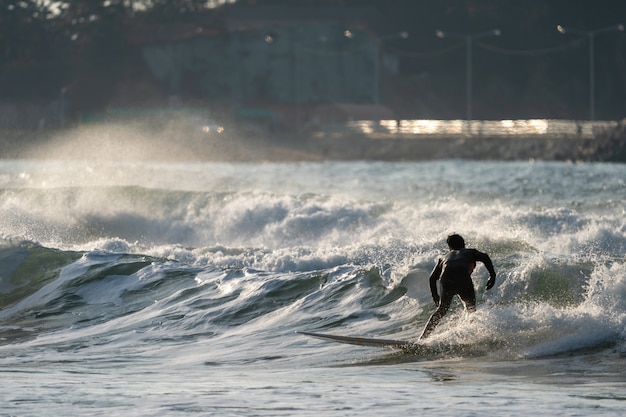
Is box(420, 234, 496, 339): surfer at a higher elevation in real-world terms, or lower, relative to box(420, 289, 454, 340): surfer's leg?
higher

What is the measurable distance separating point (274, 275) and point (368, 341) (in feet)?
17.2

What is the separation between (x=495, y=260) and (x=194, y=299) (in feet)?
15.7

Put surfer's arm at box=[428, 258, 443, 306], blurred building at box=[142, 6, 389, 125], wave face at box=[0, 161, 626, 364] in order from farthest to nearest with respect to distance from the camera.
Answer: blurred building at box=[142, 6, 389, 125] < wave face at box=[0, 161, 626, 364] < surfer's arm at box=[428, 258, 443, 306]

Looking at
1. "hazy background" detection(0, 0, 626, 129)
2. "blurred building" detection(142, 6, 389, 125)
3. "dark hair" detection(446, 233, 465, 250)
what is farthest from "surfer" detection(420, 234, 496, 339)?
"blurred building" detection(142, 6, 389, 125)

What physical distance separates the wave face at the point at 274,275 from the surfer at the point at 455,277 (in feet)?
0.94

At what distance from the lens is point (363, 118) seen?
120875 millimetres

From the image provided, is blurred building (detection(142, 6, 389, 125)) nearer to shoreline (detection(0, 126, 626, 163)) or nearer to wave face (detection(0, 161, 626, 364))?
shoreline (detection(0, 126, 626, 163))

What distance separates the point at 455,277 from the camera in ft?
50.0

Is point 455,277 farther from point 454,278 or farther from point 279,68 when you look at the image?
point 279,68

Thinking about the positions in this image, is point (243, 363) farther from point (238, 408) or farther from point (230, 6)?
point (230, 6)

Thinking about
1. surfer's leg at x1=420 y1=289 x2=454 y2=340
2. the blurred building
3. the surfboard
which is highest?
the blurred building

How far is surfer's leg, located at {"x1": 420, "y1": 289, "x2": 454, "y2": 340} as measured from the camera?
1533cm

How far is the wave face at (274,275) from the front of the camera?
16.0 m

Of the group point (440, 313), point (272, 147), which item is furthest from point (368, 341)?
point (272, 147)
